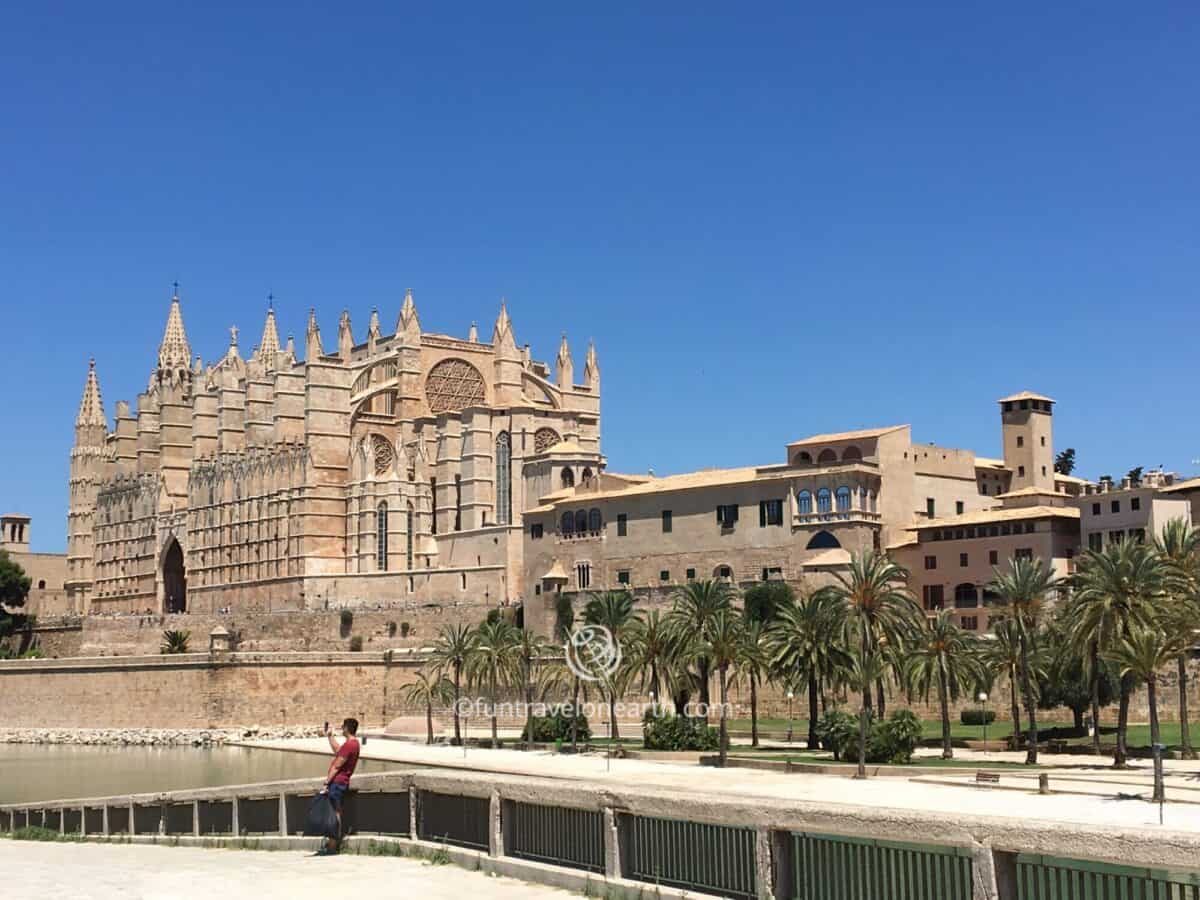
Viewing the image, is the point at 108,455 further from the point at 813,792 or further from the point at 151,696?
the point at 813,792

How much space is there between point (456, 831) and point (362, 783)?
57.7 inches

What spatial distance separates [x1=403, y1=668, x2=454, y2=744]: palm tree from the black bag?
41.4m

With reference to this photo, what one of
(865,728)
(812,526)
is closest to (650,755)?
(865,728)

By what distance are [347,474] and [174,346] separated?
36.1m

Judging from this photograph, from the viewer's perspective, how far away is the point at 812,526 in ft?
199

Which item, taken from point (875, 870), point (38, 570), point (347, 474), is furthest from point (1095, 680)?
point (38, 570)

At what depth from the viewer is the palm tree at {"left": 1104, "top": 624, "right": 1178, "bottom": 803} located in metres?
33.1

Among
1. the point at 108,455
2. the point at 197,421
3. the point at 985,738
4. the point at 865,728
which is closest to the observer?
the point at 865,728

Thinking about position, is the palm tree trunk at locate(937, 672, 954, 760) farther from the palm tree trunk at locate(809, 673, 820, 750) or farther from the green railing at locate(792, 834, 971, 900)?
the green railing at locate(792, 834, 971, 900)

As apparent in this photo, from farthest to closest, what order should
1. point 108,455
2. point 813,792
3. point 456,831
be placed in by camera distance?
1. point 108,455
2. point 813,792
3. point 456,831

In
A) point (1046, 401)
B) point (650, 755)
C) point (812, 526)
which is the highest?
point (1046, 401)

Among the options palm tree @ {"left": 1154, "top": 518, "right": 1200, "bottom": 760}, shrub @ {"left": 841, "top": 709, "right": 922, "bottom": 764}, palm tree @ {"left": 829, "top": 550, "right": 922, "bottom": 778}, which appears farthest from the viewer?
palm tree @ {"left": 829, "top": 550, "right": 922, "bottom": 778}

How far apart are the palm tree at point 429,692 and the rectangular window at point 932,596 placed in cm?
1937

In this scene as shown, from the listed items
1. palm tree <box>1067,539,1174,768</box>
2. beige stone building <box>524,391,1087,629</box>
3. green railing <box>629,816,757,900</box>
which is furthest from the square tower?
green railing <box>629,816,757,900</box>
